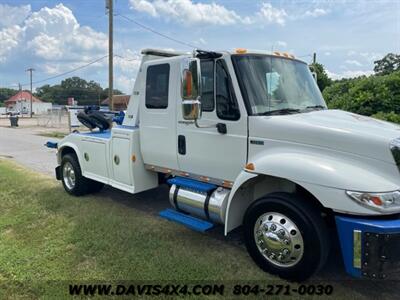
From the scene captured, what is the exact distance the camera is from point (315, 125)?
372cm

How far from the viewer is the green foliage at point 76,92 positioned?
107 metres

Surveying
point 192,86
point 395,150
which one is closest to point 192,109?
point 192,86

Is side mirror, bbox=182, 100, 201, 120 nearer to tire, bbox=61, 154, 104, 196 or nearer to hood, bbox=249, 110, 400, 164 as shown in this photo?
hood, bbox=249, 110, 400, 164

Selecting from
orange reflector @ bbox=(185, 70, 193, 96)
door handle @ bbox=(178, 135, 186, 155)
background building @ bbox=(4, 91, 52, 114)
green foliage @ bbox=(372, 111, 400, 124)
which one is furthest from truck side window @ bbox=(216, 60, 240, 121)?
background building @ bbox=(4, 91, 52, 114)

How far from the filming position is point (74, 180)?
6965 millimetres

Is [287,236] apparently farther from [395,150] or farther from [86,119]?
[86,119]

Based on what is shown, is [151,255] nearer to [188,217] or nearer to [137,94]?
[188,217]

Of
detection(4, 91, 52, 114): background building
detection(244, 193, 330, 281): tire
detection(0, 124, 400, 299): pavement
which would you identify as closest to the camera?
detection(244, 193, 330, 281): tire

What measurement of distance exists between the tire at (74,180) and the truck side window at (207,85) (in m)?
3.39

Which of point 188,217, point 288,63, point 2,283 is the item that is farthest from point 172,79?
point 2,283

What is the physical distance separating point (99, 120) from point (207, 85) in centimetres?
342

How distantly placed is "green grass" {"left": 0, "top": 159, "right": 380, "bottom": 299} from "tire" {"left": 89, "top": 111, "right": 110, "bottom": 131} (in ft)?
5.15

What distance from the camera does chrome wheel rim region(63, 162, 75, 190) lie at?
704 centimetres

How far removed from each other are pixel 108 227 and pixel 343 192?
11.1ft
